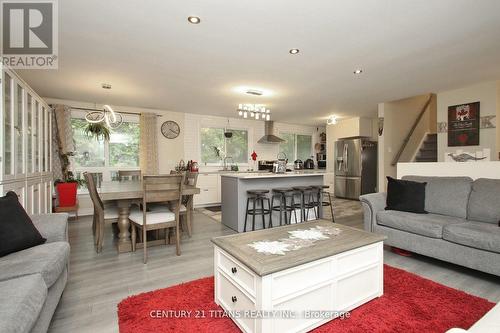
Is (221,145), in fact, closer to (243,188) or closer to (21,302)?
(243,188)

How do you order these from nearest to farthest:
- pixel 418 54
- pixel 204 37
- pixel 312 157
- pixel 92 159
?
1. pixel 204 37
2. pixel 418 54
3. pixel 92 159
4. pixel 312 157

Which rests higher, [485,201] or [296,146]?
[296,146]

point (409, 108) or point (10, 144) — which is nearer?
point (10, 144)

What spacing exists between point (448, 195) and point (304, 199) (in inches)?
82.5

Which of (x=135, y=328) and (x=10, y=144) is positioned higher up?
(x=10, y=144)

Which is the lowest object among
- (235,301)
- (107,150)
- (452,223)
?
(235,301)

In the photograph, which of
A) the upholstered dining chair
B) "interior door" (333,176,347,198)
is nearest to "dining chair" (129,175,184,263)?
the upholstered dining chair

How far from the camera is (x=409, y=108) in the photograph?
619 centimetres

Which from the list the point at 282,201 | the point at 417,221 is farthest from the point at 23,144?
the point at 417,221

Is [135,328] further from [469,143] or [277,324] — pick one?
[469,143]

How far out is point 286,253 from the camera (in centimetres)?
163

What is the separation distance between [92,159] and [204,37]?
4.30 metres

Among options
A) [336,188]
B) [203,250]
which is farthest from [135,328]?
[336,188]

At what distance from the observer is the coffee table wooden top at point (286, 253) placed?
146 centimetres
